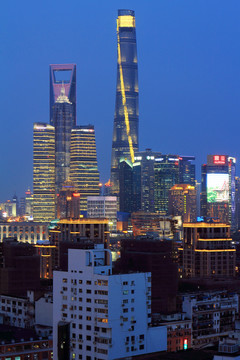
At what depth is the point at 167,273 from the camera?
508 ft

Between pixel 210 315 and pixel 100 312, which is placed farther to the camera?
pixel 210 315

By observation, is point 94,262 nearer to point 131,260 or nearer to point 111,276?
point 111,276

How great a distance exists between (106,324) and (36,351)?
1814 centimetres

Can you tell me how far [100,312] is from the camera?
92.4 metres

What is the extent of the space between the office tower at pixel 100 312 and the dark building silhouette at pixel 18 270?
5817 cm

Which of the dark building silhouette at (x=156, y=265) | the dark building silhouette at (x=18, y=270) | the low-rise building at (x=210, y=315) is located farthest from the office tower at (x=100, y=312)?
the dark building silhouette at (x=18, y=270)

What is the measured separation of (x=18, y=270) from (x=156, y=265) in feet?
78.4

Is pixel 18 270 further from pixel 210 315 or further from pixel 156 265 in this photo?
pixel 210 315

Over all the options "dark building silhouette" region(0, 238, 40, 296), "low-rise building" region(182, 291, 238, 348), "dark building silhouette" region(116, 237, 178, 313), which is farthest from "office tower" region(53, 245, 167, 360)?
"dark building silhouette" region(0, 238, 40, 296)

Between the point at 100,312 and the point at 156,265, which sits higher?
the point at 156,265

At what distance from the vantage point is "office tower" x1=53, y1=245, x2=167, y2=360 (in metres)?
92.2

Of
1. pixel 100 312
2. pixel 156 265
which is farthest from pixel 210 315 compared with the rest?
pixel 100 312

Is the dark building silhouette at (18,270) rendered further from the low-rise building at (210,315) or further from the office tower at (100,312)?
the office tower at (100,312)

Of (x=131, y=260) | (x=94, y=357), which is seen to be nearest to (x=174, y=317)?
(x=94, y=357)
